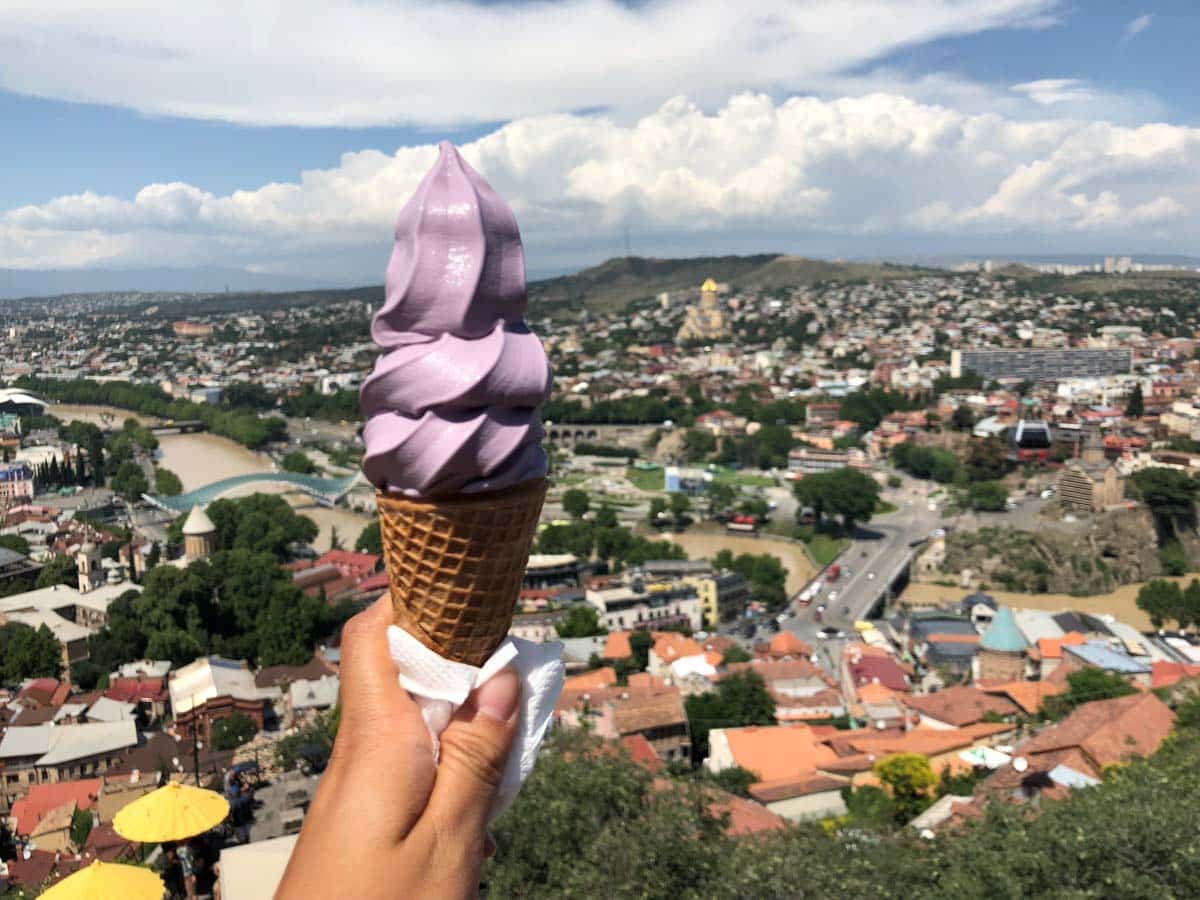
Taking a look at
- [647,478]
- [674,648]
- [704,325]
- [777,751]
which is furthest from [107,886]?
[704,325]

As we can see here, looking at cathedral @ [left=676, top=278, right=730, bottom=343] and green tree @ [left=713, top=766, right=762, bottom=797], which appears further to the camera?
cathedral @ [left=676, top=278, right=730, bottom=343]

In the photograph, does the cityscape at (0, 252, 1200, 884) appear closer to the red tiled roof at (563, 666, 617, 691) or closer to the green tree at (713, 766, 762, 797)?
the green tree at (713, 766, 762, 797)

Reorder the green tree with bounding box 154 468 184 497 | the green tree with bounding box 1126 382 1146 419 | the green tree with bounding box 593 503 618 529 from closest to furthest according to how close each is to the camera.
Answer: the green tree with bounding box 593 503 618 529
the green tree with bounding box 154 468 184 497
the green tree with bounding box 1126 382 1146 419

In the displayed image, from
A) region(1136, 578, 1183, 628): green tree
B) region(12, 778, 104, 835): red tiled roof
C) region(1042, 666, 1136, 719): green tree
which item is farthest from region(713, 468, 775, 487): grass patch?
region(12, 778, 104, 835): red tiled roof

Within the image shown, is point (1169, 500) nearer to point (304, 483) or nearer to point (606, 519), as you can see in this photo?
point (606, 519)

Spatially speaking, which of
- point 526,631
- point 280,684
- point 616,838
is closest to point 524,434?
point 616,838

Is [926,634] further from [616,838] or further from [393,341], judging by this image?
[393,341]
